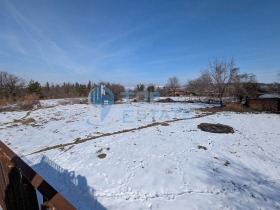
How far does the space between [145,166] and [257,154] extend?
4.73 m

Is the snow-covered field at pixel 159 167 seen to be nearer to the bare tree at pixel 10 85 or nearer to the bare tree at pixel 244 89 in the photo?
the bare tree at pixel 244 89

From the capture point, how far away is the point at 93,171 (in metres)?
5.58

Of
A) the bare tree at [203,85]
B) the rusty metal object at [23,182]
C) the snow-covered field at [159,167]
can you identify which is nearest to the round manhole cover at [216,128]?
the snow-covered field at [159,167]

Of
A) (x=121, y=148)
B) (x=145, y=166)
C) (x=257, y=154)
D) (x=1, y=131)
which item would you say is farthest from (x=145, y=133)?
(x=1, y=131)

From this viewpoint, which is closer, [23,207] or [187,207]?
[23,207]

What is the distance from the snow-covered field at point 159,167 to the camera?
4.29 metres

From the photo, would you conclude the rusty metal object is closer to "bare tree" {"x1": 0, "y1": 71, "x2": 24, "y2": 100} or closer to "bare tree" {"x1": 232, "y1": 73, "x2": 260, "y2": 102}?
"bare tree" {"x1": 232, "y1": 73, "x2": 260, "y2": 102}

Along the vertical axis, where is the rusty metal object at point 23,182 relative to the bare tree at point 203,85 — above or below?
below

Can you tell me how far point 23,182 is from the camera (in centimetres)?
148

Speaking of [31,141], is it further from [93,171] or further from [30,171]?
[30,171]

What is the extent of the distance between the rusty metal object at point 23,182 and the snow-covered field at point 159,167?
9.19 feet

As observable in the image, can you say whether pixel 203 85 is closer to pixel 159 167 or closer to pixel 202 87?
pixel 202 87

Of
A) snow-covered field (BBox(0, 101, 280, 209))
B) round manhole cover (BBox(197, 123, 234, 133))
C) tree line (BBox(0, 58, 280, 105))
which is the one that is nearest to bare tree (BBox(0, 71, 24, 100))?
tree line (BBox(0, 58, 280, 105))

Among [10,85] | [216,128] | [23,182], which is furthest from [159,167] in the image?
[10,85]
